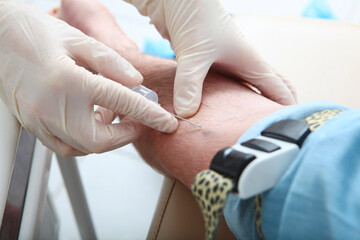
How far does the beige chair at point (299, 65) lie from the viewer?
0.95 m

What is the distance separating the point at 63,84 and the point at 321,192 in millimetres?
564

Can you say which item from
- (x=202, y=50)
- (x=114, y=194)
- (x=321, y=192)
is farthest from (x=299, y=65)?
(x=114, y=194)

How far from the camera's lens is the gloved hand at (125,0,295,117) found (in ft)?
2.81

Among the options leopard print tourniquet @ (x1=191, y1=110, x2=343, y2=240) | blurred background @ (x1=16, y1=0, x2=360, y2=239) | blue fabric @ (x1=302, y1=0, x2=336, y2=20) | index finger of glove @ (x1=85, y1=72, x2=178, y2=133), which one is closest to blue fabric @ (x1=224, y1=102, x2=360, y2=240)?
leopard print tourniquet @ (x1=191, y1=110, x2=343, y2=240)

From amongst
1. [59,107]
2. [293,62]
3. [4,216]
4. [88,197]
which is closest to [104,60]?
[59,107]

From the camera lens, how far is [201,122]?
0.82 meters

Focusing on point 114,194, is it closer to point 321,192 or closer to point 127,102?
point 127,102

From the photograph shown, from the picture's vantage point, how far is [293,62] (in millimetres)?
1145

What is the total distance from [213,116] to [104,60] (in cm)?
30

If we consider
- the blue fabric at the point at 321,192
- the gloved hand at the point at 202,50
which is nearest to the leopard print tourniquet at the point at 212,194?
the blue fabric at the point at 321,192

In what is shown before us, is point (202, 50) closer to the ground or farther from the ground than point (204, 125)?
farther from the ground

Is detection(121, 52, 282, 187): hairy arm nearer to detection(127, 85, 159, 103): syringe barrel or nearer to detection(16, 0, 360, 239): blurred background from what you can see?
detection(127, 85, 159, 103): syringe barrel

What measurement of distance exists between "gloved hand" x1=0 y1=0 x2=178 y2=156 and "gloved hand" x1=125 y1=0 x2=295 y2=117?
0.11 metres

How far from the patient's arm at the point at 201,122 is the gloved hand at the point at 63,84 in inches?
2.1
